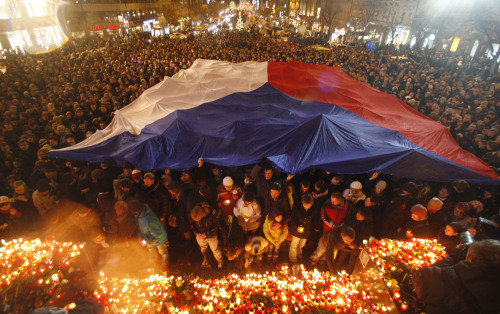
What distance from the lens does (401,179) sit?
15.8 ft

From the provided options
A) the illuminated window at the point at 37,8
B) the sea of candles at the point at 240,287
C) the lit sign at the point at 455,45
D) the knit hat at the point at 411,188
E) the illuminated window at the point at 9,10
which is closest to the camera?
the sea of candles at the point at 240,287

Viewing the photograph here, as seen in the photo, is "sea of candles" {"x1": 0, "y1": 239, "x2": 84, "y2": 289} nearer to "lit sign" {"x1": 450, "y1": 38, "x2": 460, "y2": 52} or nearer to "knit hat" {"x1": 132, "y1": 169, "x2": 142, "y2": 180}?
"knit hat" {"x1": 132, "y1": 169, "x2": 142, "y2": 180}

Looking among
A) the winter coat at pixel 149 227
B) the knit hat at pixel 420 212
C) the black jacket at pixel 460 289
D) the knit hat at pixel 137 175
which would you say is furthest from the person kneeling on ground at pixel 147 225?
the knit hat at pixel 420 212

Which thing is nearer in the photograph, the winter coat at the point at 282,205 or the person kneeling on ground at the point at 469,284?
the person kneeling on ground at the point at 469,284

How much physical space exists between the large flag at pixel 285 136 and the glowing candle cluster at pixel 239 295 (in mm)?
1986

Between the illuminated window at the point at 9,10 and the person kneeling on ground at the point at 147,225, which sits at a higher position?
the illuminated window at the point at 9,10

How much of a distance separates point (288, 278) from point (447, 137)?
4.80 metres

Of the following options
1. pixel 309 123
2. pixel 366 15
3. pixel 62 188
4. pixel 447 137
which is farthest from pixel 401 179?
pixel 366 15

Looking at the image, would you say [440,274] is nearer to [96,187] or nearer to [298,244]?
[298,244]

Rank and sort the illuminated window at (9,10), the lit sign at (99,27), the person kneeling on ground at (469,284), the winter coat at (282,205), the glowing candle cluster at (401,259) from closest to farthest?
the person kneeling on ground at (469,284)
the glowing candle cluster at (401,259)
the winter coat at (282,205)
the illuminated window at (9,10)
the lit sign at (99,27)

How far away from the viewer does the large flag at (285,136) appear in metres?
4.40

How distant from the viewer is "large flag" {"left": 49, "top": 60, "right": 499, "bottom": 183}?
4.40m

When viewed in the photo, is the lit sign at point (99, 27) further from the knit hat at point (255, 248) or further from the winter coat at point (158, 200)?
the knit hat at point (255, 248)

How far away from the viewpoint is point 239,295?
3031mm
